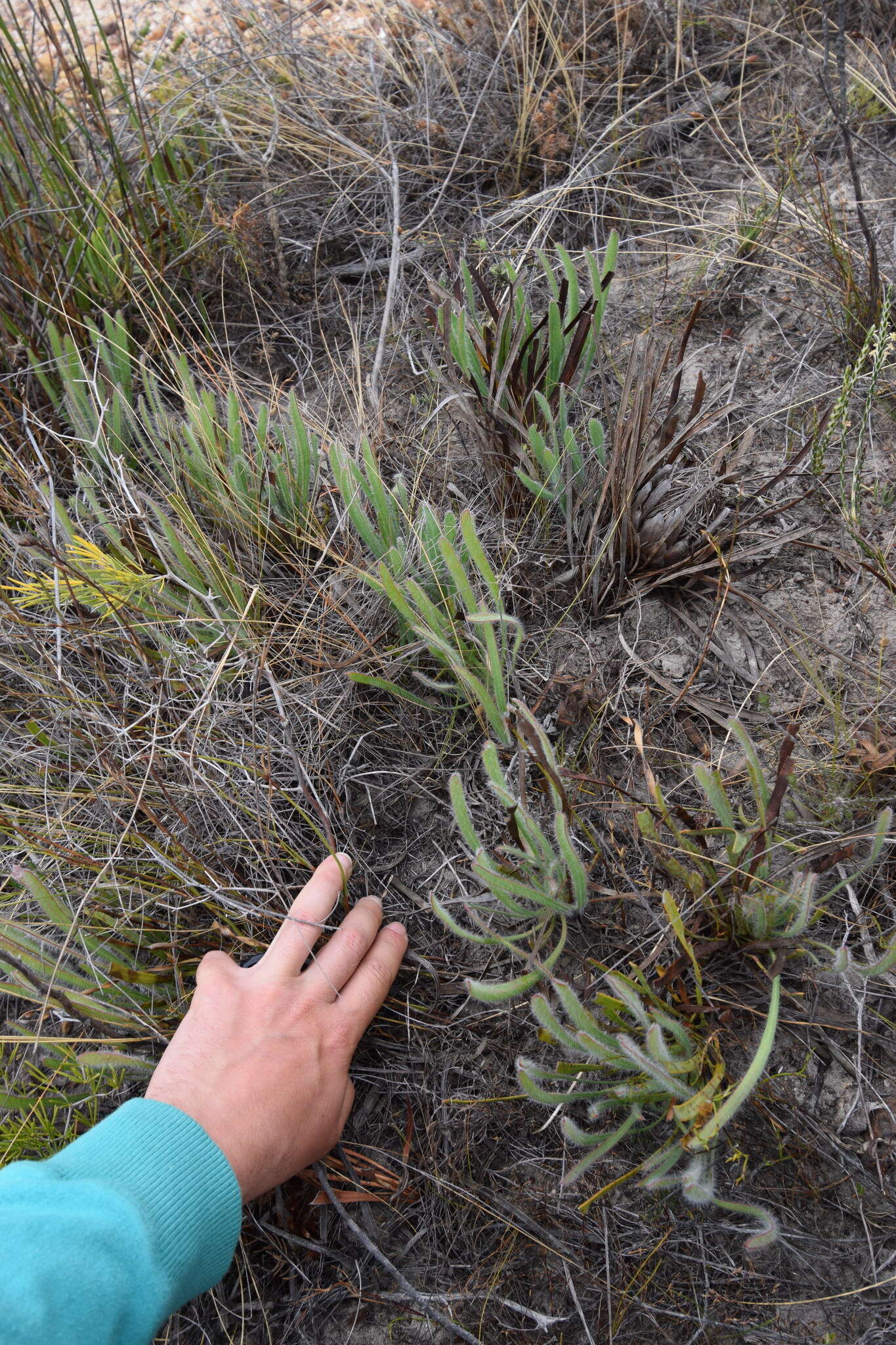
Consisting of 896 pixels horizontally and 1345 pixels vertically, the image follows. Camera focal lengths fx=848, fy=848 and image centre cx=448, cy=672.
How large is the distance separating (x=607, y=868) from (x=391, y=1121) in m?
0.46

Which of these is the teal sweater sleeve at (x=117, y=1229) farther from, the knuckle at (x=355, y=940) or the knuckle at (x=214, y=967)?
the knuckle at (x=355, y=940)

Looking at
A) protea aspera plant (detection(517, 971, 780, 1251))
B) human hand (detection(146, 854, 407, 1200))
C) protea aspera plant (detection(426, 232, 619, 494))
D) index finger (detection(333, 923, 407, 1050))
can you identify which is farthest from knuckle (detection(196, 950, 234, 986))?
protea aspera plant (detection(426, 232, 619, 494))

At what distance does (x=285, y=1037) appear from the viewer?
43.8 inches

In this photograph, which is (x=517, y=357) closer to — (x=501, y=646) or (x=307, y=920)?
(x=501, y=646)

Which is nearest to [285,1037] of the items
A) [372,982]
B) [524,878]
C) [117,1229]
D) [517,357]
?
[372,982]

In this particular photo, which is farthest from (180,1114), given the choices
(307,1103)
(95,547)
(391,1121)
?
(95,547)

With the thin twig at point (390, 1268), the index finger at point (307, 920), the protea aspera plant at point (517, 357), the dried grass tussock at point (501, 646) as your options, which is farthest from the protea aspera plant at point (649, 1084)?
the protea aspera plant at point (517, 357)

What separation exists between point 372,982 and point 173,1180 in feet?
1.07

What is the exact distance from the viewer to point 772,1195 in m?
1.03

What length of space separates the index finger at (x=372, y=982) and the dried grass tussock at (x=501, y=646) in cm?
4

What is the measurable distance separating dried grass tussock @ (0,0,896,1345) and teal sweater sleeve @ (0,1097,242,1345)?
16cm

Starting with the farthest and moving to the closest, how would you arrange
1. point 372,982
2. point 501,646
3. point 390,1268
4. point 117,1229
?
1. point 501,646
2. point 372,982
3. point 390,1268
4. point 117,1229

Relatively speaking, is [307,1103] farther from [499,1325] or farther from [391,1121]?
[499,1325]

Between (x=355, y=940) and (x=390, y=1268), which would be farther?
(x=355, y=940)
